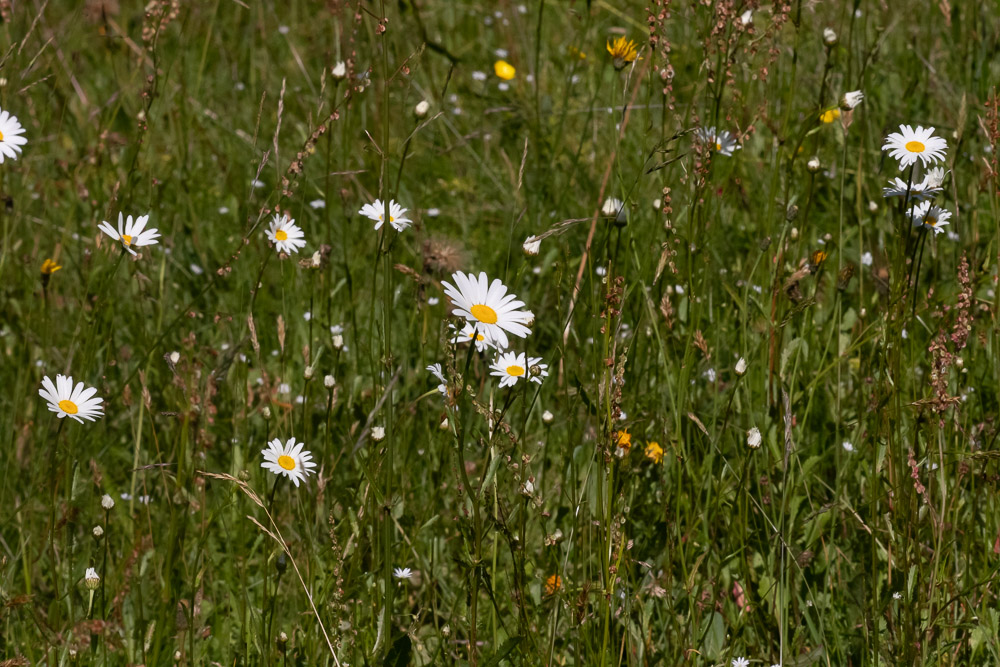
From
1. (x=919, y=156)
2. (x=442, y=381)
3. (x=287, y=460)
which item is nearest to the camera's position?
(x=442, y=381)

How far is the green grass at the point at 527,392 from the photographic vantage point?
62.3 inches

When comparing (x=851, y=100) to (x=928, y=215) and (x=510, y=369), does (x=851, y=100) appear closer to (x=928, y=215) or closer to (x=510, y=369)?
(x=928, y=215)

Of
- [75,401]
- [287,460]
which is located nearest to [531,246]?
[287,460]

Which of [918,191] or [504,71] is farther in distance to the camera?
[504,71]

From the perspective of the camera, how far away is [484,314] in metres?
1.46

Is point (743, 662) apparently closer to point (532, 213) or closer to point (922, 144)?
point (922, 144)

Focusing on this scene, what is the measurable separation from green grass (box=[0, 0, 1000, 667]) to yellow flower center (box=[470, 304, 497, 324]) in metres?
0.10

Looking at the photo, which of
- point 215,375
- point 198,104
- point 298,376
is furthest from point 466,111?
point 215,375

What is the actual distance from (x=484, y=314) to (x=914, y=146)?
2.90 ft

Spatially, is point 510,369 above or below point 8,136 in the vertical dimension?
below

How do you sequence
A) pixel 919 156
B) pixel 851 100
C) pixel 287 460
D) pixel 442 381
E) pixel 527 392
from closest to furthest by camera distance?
1. pixel 442 381
2. pixel 287 460
3. pixel 919 156
4. pixel 851 100
5. pixel 527 392

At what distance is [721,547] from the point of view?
2006mm

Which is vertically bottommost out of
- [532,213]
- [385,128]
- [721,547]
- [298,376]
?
Result: [721,547]

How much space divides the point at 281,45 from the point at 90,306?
2109 millimetres
